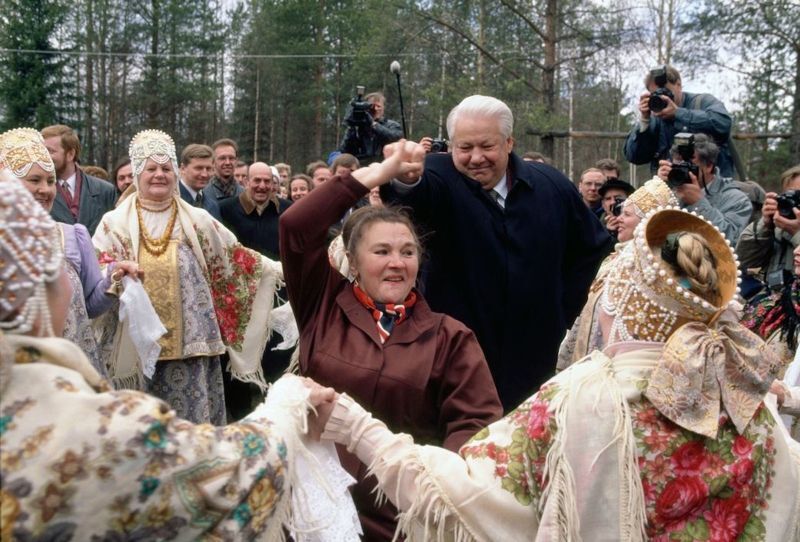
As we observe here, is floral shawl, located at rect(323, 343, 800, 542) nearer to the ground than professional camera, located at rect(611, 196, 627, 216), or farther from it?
nearer to the ground

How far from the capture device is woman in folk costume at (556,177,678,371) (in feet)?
14.5

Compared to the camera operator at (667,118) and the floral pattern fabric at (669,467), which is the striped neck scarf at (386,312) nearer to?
the floral pattern fabric at (669,467)

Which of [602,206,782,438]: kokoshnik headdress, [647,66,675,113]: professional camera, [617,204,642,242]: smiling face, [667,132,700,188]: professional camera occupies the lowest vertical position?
[602,206,782,438]: kokoshnik headdress

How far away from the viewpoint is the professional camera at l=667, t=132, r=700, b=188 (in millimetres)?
5648

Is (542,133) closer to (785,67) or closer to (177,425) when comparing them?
(785,67)

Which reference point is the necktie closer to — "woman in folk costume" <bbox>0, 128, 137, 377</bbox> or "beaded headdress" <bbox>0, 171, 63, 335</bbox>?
"woman in folk costume" <bbox>0, 128, 137, 377</bbox>

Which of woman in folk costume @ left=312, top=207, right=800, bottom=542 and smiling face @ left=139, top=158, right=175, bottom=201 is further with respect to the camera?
smiling face @ left=139, top=158, right=175, bottom=201

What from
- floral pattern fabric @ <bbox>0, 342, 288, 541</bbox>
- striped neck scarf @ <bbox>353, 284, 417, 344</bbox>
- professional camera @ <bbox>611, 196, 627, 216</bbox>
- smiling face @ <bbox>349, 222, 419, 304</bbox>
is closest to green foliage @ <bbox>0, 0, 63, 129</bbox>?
professional camera @ <bbox>611, 196, 627, 216</bbox>

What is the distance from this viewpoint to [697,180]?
5.75 metres

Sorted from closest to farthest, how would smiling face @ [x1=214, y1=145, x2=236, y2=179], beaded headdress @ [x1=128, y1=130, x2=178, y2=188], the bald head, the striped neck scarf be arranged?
the striped neck scarf < beaded headdress @ [x1=128, y1=130, x2=178, y2=188] < the bald head < smiling face @ [x1=214, y1=145, x2=236, y2=179]

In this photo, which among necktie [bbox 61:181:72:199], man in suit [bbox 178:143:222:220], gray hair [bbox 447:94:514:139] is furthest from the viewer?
man in suit [bbox 178:143:222:220]

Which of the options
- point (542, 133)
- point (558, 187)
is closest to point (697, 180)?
point (558, 187)

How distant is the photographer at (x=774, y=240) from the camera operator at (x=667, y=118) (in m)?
0.79

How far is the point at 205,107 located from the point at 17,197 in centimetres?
2912
